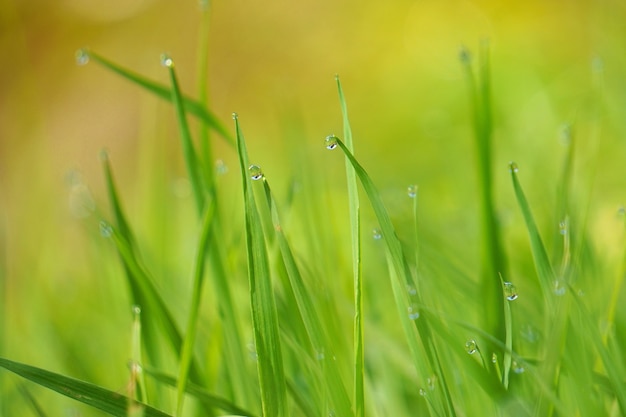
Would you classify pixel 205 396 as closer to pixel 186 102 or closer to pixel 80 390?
pixel 80 390

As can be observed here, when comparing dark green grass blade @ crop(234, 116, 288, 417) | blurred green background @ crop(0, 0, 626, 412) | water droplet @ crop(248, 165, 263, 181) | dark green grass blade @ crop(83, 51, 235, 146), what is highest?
blurred green background @ crop(0, 0, 626, 412)

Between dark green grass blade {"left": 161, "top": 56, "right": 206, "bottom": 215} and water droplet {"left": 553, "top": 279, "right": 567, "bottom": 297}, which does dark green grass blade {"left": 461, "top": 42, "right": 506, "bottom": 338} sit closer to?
water droplet {"left": 553, "top": 279, "right": 567, "bottom": 297}

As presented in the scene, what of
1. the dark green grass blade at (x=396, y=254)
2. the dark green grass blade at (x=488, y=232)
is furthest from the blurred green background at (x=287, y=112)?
the dark green grass blade at (x=396, y=254)

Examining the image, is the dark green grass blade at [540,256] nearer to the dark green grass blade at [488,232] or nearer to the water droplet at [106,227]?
the dark green grass blade at [488,232]

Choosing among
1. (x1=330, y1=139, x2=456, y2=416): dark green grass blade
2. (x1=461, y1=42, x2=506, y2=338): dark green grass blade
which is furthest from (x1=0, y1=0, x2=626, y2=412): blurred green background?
(x1=330, y1=139, x2=456, y2=416): dark green grass blade

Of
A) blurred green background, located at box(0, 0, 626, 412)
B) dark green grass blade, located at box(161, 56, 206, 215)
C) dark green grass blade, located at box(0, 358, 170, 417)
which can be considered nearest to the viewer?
dark green grass blade, located at box(0, 358, 170, 417)

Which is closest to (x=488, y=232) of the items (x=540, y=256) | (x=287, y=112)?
(x=540, y=256)

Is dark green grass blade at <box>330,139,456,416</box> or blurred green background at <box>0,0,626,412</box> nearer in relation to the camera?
dark green grass blade at <box>330,139,456,416</box>
